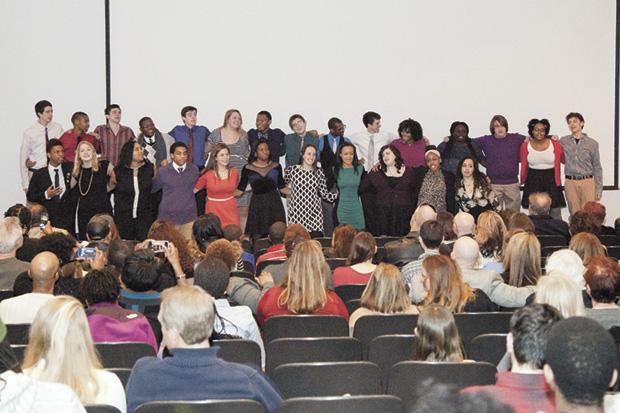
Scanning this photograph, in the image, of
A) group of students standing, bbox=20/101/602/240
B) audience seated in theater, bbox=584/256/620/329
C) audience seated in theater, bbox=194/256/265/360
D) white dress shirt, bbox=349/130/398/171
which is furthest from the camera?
white dress shirt, bbox=349/130/398/171

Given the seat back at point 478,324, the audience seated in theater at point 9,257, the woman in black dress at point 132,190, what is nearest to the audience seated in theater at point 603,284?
the seat back at point 478,324

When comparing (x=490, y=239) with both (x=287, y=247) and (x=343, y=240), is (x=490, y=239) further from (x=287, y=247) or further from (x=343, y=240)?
(x=287, y=247)

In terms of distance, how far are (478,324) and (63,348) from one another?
8.06ft

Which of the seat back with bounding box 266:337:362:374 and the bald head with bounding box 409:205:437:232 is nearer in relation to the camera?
the seat back with bounding box 266:337:362:374

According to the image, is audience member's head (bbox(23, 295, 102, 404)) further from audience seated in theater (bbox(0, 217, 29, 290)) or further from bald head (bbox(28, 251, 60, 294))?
audience seated in theater (bbox(0, 217, 29, 290))

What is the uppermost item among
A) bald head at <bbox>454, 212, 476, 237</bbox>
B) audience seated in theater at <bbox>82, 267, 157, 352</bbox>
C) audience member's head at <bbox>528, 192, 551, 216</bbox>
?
audience member's head at <bbox>528, 192, 551, 216</bbox>

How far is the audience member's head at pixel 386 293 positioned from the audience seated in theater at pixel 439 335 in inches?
45.8

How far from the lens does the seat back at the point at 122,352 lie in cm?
451

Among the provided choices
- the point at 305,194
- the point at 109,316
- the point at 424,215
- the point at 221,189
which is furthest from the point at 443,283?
the point at 305,194

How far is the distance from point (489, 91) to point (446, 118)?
0.68 m

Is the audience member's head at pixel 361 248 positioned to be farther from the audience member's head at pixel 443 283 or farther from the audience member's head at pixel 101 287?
the audience member's head at pixel 101 287

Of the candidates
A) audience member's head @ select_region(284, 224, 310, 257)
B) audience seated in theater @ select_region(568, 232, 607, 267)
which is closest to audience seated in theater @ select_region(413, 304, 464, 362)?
audience seated in theater @ select_region(568, 232, 607, 267)

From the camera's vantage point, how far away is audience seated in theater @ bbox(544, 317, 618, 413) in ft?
7.77

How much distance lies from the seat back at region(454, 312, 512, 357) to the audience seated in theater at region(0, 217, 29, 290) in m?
3.08
